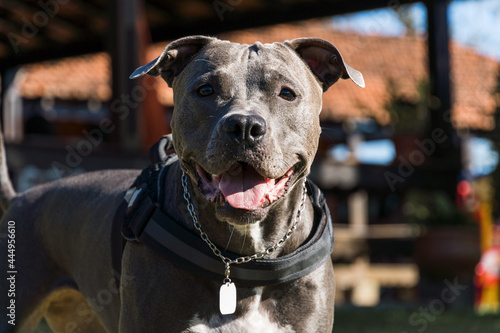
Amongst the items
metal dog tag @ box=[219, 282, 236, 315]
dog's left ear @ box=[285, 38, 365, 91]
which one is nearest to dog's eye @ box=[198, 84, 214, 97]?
dog's left ear @ box=[285, 38, 365, 91]

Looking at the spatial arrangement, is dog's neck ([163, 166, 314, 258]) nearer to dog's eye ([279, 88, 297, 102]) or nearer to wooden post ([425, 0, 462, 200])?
dog's eye ([279, 88, 297, 102])

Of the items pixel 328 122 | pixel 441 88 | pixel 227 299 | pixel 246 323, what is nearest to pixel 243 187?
pixel 227 299

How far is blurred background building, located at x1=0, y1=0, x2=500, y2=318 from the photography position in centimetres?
679

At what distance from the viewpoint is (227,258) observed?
2643 mm

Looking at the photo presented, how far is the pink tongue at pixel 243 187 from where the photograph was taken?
7.98 feet

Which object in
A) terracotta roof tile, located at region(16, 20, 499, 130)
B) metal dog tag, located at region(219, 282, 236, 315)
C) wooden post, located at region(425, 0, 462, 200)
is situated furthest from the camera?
terracotta roof tile, located at region(16, 20, 499, 130)

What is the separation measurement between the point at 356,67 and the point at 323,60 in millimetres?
12576

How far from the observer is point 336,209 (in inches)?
598

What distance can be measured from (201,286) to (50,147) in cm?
415

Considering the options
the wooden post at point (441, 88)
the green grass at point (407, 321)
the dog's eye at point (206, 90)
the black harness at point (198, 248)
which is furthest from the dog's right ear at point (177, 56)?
the wooden post at point (441, 88)

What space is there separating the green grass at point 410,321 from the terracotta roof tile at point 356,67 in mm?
4298

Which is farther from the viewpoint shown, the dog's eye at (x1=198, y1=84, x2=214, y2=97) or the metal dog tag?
the dog's eye at (x1=198, y1=84, x2=214, y2=97)

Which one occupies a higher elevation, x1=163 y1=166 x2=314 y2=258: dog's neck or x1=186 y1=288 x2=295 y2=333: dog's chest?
x1=163 y1=166 x2=314 y2=258: dog's neck

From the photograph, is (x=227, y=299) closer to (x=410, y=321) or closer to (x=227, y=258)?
(x=227, y=258)
